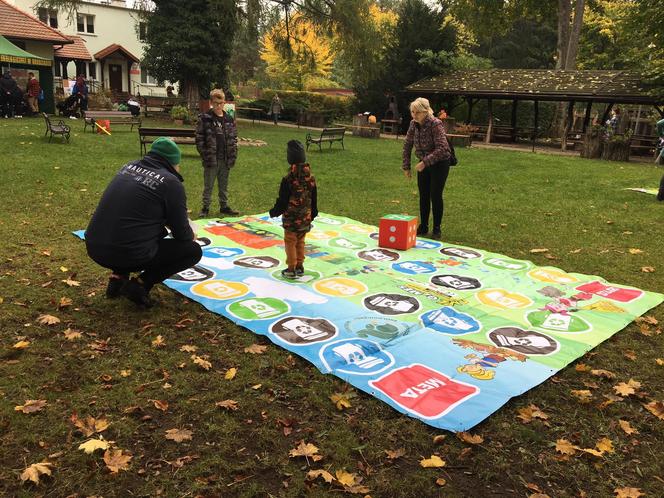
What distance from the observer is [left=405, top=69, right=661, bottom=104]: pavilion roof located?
881 inches

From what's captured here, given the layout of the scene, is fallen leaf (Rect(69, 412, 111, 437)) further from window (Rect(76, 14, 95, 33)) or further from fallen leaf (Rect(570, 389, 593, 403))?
window (Rect(76, 14, 95, 33))

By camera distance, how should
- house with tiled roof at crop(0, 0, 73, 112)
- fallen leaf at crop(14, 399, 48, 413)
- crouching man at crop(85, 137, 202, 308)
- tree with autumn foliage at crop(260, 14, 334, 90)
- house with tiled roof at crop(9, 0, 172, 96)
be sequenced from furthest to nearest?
house with tiled roof at crop(9, 0, 172, 96), tree with autumn foliage at crop(260, 14, 334, 90), house with tiled roof at crop(0, 0, 73, 112), crouching man at crop(85, 137, 202, 308), fallen leaf at crop(14, 399, 48, 413)

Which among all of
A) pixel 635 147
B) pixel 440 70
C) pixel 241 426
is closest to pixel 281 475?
pixel 241 426

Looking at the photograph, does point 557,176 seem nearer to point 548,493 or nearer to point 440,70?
point 548,493

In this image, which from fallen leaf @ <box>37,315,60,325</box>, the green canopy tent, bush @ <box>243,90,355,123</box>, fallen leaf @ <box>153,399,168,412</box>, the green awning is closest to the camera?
fallen leaf @ <box>153,399,168,412</box>

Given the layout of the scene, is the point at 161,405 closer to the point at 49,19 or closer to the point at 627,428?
the point at 627,428

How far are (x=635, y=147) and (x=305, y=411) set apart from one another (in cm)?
2230

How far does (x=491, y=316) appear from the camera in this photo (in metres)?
5.20

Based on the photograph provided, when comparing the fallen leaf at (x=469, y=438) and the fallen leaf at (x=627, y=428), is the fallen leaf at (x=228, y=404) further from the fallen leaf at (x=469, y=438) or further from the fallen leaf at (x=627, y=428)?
the fallen leaf at (x=627, y=428)

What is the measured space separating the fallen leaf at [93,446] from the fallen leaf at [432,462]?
1820mm

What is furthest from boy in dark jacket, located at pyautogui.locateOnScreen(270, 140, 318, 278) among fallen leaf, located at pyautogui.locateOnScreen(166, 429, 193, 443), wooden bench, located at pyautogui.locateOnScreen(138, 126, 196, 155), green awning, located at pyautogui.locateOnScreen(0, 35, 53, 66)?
green awning, located at pyautogui.locateOnScreen(0, 35, 53, 66)

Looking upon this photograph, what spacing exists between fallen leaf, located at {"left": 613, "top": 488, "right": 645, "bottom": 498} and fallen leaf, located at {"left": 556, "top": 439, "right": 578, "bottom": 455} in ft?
1.09

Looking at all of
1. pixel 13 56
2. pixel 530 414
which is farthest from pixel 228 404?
pixel 13 56

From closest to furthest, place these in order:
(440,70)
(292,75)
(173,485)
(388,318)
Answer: (173,485) → (388,318) → (440,70) → (292,75)
